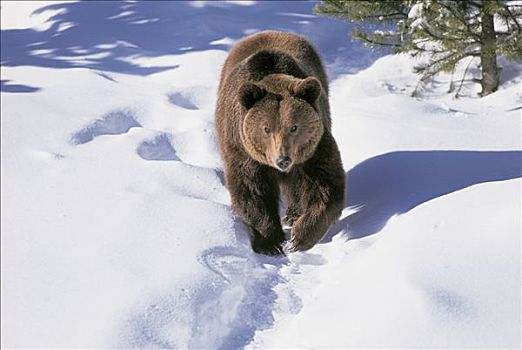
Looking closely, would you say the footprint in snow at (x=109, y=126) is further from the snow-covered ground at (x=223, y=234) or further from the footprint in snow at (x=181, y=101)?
the footprint in snow at (x=181, y=101)

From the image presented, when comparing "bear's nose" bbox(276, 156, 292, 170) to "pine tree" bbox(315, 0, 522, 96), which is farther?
"pine tree" bbox(315, 0, 522, 96)

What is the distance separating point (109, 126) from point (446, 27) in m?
3.82

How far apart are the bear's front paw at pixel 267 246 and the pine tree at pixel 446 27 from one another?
12.5ft

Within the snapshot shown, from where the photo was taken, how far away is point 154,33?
1252cm

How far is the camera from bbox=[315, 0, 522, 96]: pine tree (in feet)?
25.1

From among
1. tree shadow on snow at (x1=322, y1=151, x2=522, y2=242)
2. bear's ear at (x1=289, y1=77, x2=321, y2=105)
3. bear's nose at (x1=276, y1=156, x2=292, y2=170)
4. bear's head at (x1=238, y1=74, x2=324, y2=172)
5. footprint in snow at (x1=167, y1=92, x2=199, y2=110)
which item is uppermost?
bear's ear at (x1=289, y1=77, x2=321, y2=105)

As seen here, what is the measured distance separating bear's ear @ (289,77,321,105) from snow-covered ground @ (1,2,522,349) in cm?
99

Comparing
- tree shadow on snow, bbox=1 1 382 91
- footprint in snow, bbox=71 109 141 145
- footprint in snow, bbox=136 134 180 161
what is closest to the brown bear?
footprint in snow, bbox=136 134 180 161

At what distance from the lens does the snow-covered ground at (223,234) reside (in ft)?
11.4

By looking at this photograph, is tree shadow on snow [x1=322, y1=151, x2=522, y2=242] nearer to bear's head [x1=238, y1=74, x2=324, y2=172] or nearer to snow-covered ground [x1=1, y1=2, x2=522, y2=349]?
snow-covered ground [x1=1, y1=2, x2=522, y2=349]

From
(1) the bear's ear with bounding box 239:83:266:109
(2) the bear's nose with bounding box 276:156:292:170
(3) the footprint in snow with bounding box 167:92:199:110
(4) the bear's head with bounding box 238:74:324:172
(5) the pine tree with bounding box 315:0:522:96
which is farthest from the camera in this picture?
(3) the footprint in snow with bounding box 167:92:199:110

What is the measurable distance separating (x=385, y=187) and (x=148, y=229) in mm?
1914

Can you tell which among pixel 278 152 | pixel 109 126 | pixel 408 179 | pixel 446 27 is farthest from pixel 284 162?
pixel 446 27

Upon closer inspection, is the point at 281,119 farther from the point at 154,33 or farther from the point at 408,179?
the point at 154,33
